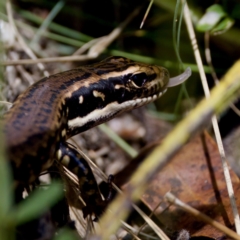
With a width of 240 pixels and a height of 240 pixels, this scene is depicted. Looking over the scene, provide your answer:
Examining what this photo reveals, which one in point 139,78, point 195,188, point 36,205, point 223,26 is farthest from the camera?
point 223,26

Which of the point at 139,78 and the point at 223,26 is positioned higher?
the point at 223,26

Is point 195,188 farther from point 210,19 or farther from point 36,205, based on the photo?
point 36,205

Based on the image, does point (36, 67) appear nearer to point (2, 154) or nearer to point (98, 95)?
point (98, 95)

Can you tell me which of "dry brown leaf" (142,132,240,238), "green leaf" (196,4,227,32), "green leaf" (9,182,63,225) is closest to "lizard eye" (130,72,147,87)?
"dry brown leaf" (142,132,240,238)

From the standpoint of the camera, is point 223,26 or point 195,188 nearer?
point 195,188

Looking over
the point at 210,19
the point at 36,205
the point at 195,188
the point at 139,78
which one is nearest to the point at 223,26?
the point at 210,19

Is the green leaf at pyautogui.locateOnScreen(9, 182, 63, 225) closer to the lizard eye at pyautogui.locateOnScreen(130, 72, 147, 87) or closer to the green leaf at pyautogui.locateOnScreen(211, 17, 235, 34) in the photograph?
the lizard eye at pyautogui.locateOnScreen(130, 72, 147, 87)
